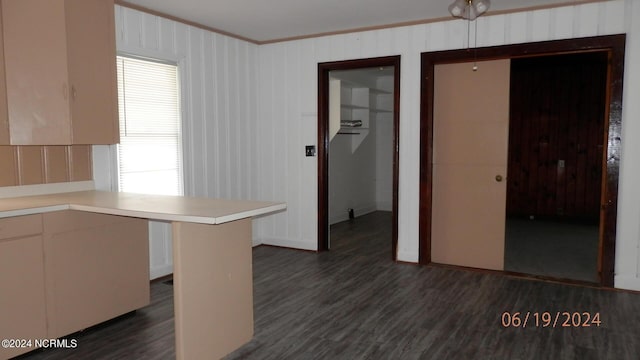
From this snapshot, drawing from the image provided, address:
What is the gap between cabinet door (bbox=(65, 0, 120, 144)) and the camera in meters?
3.22

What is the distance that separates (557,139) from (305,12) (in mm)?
5156

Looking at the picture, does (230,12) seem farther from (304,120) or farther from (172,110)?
(304,120)

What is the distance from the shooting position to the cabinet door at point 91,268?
2.96 meters

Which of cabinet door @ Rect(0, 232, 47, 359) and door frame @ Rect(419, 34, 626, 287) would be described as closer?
cabinet door @ Rect(0, 232, 47, 359)

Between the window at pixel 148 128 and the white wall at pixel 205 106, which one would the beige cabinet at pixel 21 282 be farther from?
the window at pixel 148 128

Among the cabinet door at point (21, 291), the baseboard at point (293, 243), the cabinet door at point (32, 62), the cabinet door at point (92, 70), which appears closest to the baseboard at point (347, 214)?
the baseboard at point (293, 243)

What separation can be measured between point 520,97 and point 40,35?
6962mm

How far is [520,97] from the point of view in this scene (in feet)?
25.8

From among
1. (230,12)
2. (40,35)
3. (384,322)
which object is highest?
(230,12)

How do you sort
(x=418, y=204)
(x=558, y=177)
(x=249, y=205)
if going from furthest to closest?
1. (x=558, y=177)
2. (x=418, y=204)
3. (x=249, y=205)

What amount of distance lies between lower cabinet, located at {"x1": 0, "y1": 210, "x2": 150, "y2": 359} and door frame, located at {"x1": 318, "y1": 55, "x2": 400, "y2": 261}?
2318mm

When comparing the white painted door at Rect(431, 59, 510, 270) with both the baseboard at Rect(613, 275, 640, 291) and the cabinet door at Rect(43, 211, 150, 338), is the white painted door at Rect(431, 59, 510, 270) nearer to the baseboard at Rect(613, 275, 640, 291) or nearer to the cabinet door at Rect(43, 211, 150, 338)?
the baseboard at Rect(613, 275, 640, 291)

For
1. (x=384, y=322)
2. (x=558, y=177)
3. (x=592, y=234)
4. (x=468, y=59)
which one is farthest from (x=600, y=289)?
(x=558, y=177)

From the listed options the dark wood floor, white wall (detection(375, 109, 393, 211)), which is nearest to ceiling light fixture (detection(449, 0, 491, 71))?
the dark wood floor
